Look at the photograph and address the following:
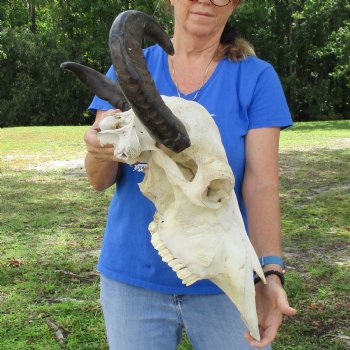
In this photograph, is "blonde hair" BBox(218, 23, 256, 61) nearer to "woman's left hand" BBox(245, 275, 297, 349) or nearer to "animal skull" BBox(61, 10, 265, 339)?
"animal skull" BBox(61, 10, 265, 339)

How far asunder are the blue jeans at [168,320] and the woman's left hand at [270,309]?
4.3 inches

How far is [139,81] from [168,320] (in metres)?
1.06

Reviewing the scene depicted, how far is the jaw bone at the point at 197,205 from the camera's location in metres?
1.71

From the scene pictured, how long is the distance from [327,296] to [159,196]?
10.6ft

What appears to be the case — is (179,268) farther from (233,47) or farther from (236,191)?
(233,47)

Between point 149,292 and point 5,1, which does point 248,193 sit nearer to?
point 149,292

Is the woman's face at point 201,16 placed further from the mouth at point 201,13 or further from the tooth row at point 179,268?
the tooth row at point 179,268

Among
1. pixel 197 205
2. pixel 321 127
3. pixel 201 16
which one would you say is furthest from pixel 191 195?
pixel 321 127

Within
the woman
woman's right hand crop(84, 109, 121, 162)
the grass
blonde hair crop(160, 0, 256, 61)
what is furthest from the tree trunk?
woman's right hand crop(84, 109, 121, 162)

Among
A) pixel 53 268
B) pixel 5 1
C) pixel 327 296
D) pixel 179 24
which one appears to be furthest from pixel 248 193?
pixel 5 1

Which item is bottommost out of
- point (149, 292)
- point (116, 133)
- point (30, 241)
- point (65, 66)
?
point (30, 241)

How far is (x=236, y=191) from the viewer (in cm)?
214

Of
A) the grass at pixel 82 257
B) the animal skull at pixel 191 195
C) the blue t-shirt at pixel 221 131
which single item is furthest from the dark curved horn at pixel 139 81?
the grass at pixel 82 257

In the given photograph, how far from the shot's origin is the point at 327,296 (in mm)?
4680
